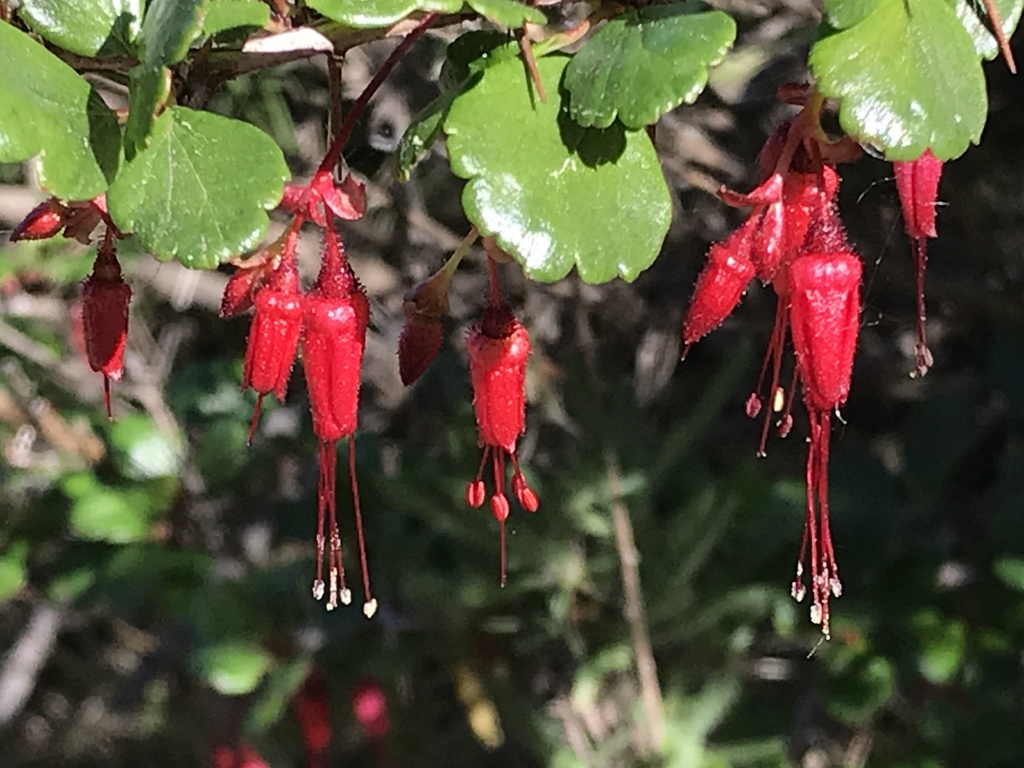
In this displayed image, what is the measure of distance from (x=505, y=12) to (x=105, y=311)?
0.30 metres

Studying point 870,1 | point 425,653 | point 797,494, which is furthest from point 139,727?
point 870,1

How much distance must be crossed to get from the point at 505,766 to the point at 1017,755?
896 mm

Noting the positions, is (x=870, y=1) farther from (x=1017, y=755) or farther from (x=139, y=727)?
(x=139, y=727)

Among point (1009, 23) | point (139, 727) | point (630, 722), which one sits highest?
point (1009, 23)

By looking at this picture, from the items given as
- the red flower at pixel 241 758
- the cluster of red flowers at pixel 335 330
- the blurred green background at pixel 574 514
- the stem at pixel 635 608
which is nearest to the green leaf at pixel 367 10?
the cluster of red flowers at pixel 335 330

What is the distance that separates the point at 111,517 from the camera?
4.93ft

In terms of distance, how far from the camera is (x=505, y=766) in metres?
2.04

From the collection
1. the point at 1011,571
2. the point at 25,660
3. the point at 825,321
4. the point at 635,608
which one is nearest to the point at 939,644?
the point at 1011,571

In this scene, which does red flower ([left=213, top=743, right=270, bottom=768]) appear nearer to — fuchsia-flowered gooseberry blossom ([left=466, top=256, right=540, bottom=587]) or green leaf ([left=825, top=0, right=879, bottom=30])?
fuchsia-flowered gooseberry blossom ([left=466, top=256, right=540, bottom=587])

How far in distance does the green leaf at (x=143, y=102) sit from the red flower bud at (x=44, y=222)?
9 centimetres

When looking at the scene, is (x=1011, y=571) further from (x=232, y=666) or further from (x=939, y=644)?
(x=232, y=666)

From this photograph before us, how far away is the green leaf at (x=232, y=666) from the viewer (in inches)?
57.4

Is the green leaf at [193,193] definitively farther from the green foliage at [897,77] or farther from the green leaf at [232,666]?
the green leaf at [232,666]

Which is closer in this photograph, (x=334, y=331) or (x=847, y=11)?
(x=847, y=11)
